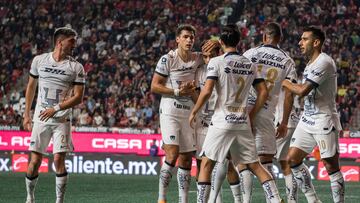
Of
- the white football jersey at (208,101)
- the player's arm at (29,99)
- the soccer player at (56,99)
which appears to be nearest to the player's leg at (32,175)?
the soccer player at (56,99)

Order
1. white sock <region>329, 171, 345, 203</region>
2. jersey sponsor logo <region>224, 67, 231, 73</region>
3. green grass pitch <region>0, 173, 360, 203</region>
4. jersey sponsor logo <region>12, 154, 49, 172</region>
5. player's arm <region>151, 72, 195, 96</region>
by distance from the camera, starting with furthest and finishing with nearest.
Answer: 1. jersey sponsor logo <region>12, 154, 49, 172</region>
2. green grass pitch <region>0, 173, 360, 203</region>
3. player's arm <region>151, 72, 195, 96</region>
4. white sock <region>329, 171, 345, 203</region>
5. jersey sponsor logo <region>224, 67, 231, 73</region>

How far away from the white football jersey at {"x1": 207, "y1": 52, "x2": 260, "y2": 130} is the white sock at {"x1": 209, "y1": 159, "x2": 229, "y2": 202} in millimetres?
823

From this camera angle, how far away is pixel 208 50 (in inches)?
506

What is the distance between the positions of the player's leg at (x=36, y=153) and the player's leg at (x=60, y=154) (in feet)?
0.53

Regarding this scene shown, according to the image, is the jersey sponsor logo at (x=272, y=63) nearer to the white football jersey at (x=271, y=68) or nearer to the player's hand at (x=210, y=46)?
the white football jersey at (x=271, y=68)

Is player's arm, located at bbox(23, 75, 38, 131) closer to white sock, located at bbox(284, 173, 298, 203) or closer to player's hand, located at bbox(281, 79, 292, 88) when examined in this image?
player's hand, located at bbox(281, 79, 292, 88)

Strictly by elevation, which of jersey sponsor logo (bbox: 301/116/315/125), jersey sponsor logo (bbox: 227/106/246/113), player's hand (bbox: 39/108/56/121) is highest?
jersey sponsor logo (bbox: 227/106/246/113)

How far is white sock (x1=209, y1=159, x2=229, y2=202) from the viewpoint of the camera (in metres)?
11.7

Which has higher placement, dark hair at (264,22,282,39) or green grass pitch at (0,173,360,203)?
dark hair at (264,22,282,39)

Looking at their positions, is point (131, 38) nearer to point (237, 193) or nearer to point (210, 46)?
point (210, 46)

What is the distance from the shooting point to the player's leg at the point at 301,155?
40.1ft

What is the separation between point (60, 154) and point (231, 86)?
120 inches

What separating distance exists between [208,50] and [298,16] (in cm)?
2268

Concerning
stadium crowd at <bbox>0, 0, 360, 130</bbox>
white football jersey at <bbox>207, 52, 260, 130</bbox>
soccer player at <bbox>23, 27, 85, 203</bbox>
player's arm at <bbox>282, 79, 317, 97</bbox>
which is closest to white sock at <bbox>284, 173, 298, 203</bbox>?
player's arm at <bbox>282, 79, 317, 97</bbox>
